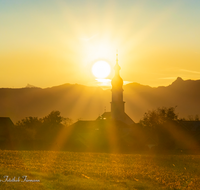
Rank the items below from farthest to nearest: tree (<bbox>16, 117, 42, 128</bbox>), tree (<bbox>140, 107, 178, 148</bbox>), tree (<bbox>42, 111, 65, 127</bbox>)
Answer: tree (<bbox>16, 117, 42, 128</bbox>) < tree (<bbox>42, 111, 65, 127</bbox>) < tree (<bbox>140, 107, 178, 148</bbox>)

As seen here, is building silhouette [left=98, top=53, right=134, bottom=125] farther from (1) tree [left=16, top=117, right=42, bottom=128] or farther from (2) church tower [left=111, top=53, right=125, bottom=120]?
(1) tree [left=16, top=117, right=42, bottom=128]

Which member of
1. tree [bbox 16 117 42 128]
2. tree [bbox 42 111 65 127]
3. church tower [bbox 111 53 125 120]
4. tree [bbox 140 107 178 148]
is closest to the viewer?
tree [bbox 140 107 178 148]

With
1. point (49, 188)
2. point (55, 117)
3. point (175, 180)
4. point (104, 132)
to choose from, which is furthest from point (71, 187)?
point (55, 117)

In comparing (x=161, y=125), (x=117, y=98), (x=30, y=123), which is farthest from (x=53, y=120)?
(x=161, y=125)

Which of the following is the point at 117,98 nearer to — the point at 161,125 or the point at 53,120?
the point at 53,120

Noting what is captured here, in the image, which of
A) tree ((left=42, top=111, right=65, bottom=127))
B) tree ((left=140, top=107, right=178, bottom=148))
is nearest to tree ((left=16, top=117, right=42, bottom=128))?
tree ((left=42, top=111, right=65, bottom=127))

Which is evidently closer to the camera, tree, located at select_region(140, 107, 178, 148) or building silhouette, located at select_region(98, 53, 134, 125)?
tree, located at select_region(140, 107, 178, 148)

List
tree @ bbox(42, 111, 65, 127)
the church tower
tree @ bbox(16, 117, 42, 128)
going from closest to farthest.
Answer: tree @ bbox(42, 111, 65, 127) < tree @ bbox(16, 117, 42, 128) < the church tower

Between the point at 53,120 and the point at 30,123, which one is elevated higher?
the point at 53,120

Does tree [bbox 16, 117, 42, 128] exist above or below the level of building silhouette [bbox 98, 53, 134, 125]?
below

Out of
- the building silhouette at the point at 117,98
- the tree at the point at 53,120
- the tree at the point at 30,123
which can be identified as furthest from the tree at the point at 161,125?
the tree at the point at 30,123

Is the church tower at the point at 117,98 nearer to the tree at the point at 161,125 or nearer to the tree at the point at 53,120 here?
the tree at the point at 161,125

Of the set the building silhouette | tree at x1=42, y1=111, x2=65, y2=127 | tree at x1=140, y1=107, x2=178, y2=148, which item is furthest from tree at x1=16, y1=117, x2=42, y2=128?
tree at x1=140, y1=107, x2=178, y2=148

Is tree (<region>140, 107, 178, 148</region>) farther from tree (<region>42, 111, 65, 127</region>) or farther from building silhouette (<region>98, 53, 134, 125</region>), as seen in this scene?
tree (<region>42, 111, 65, 127</region>)
